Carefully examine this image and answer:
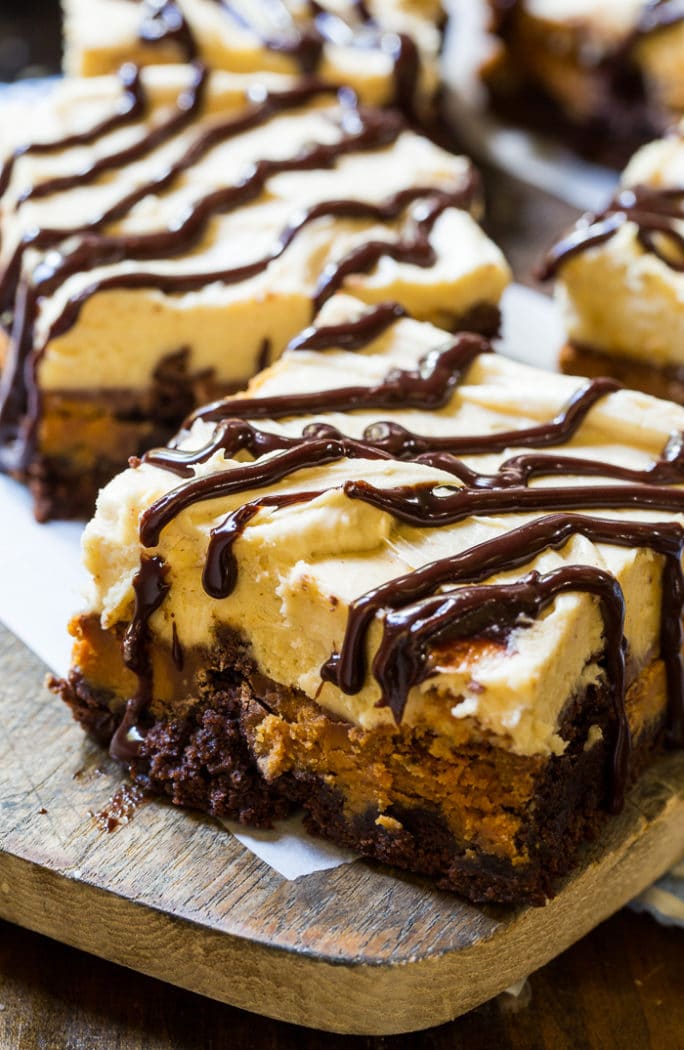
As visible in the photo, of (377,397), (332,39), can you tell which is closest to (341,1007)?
(377,397)

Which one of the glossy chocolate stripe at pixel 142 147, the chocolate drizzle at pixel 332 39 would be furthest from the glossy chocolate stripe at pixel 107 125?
the chocolate drizzle at pixel 332 39

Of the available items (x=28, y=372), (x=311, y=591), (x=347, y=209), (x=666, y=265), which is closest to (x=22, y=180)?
(x=28, y=372)

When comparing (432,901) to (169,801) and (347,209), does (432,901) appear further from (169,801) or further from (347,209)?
(347,209)

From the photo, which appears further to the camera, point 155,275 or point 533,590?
point 155,275

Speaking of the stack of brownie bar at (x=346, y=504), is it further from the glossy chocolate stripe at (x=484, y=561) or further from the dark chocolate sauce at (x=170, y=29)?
the dark chocolate sauce at (x=170, y=29)

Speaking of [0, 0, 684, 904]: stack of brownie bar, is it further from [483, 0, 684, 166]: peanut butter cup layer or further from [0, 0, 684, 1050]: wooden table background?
[483, 0, 684, 166]: peanut butter cup layer

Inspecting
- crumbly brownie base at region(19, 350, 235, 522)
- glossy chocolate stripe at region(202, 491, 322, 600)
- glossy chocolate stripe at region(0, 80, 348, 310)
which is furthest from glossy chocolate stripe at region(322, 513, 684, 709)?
glossy chocolate stripe at region(0, 80, 348, 310)

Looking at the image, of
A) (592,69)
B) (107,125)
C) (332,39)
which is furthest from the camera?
(592,69)

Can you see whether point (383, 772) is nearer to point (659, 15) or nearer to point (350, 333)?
point (350, 333)
